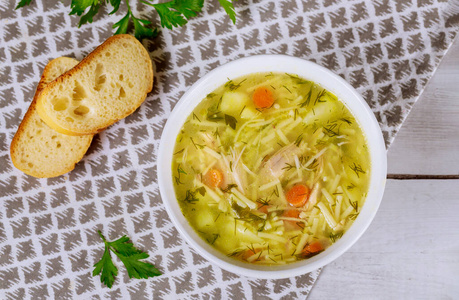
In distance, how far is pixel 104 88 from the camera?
242 cm

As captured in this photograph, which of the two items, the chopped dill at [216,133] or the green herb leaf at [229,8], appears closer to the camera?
the chopped dill at [216,133]

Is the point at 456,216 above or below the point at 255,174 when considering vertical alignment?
below

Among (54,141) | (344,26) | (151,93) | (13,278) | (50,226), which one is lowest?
(13,278)

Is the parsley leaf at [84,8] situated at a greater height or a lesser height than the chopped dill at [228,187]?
greater

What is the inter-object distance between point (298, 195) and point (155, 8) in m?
1.13

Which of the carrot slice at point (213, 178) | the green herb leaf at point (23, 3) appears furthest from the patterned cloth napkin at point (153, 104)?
the carrot slice at point (213, 178)

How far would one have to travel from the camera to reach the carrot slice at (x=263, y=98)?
2129 mm

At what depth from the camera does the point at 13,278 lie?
8.21 feet

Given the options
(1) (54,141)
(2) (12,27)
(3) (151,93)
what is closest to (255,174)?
(3) (151,93)

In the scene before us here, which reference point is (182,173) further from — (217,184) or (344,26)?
(344,26)

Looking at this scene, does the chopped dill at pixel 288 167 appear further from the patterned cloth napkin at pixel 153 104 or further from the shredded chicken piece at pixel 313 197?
the patterned cloth napkin at pixel 153 104

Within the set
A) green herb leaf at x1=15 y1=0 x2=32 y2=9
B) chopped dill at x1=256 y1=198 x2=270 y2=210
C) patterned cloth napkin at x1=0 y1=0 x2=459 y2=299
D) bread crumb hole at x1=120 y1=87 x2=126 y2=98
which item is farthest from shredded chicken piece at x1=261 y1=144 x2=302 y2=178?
green herb leaf at x1=15 y1=0 x2=32 y2=9

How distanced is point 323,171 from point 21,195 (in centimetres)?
151

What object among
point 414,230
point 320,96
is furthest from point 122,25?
point 414,230
